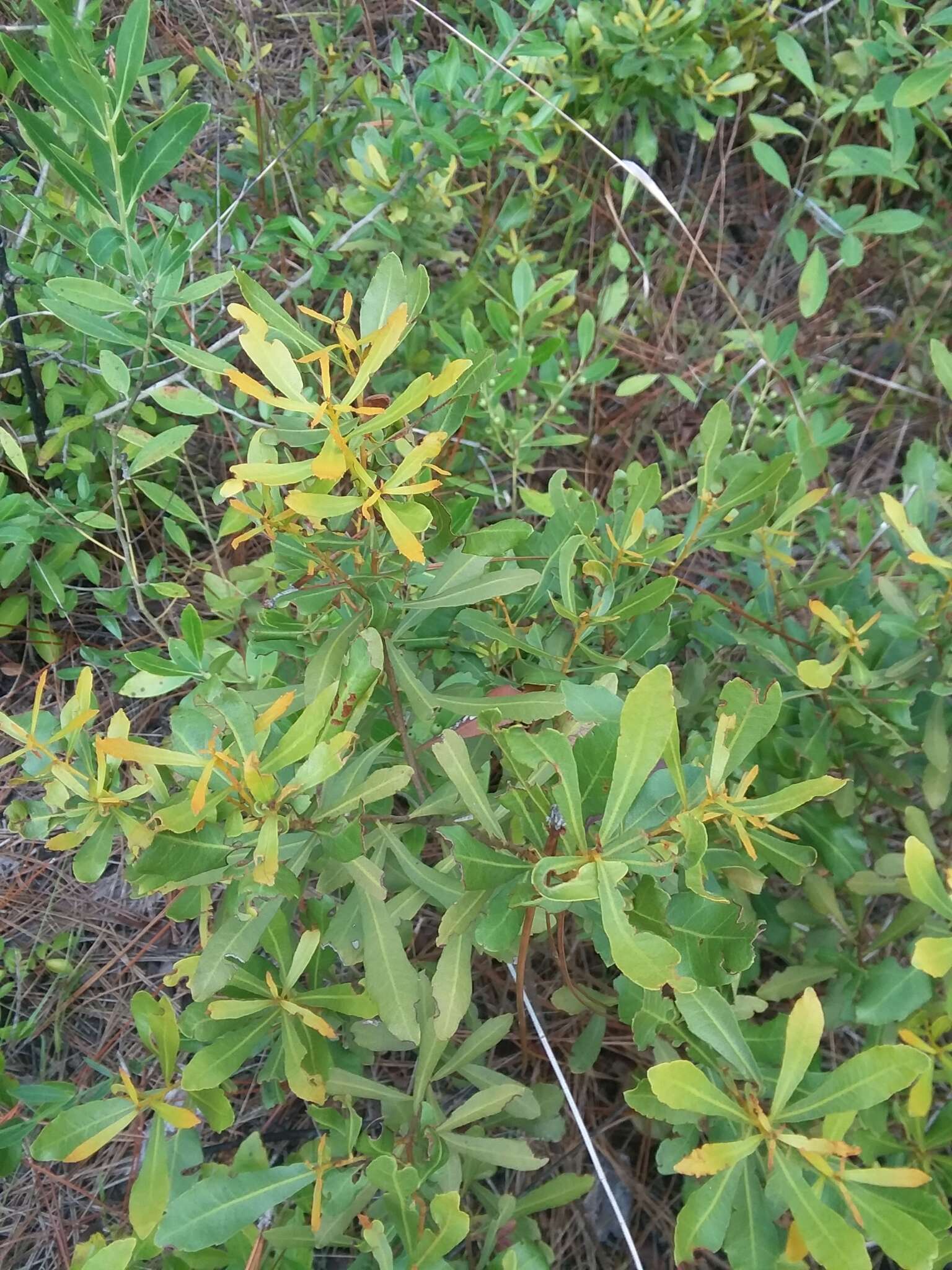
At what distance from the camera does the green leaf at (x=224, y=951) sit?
2.92 feet

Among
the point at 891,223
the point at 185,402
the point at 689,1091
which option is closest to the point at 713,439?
the point at 185,402

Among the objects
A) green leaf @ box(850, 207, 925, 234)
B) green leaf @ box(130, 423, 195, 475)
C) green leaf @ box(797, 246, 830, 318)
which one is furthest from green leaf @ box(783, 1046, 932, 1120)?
green leaf @ box(850, 207, 925, 234)

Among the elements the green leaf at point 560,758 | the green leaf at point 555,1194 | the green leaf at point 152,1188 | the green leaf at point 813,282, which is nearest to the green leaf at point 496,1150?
the green leaf at point 555,1194

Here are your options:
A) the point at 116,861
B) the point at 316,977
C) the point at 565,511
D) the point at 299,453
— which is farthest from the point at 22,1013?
the point at 565,511

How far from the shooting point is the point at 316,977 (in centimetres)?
109

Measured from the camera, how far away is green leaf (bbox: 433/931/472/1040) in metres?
0.93

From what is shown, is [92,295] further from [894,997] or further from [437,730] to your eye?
[894,997]

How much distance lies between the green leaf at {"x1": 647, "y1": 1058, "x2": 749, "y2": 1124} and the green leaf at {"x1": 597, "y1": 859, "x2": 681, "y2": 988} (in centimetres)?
10

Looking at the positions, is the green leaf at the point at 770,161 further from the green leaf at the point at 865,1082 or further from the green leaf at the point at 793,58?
the green leaf at the point at 865,1082

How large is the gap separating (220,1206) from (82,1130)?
0.62 ft

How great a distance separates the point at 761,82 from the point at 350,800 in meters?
2.67

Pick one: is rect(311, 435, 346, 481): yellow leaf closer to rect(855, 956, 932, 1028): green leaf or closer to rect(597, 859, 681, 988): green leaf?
rect(597, 859, 681, 988): green leaf

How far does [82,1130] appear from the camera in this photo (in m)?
0.97

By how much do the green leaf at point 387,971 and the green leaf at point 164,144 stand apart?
3.12 ft
